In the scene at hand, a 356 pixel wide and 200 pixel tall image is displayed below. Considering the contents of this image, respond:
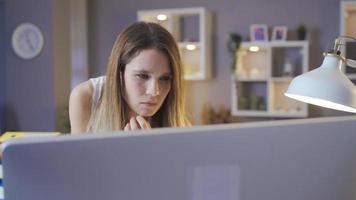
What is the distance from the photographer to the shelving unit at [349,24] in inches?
138

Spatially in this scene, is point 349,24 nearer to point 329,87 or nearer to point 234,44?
point 234,44

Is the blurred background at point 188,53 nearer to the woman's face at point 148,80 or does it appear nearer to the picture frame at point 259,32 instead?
the picture frame at point 259,32

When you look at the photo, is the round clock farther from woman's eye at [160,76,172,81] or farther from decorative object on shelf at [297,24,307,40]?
woman's eye at [160,76,172,81]

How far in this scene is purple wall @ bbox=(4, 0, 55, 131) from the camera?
445 cm

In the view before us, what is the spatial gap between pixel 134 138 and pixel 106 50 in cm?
451

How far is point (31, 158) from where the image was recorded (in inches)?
17.2

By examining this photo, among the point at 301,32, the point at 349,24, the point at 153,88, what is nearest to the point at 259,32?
the point at 301,32

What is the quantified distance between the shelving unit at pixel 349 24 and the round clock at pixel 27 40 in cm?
269

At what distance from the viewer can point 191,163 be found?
501 mm

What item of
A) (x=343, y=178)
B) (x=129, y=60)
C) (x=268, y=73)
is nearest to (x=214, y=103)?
(x=268, y=73)

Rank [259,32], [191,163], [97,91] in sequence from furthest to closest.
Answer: [259,32] → [97,91] → [191,163]

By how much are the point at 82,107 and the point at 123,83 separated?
9.1 inches

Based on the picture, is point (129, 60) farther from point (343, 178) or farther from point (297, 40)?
point (297, 40)

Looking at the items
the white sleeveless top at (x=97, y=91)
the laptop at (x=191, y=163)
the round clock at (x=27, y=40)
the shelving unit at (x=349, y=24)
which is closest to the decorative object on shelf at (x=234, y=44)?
the shelving unit at (x=349, y=24)
